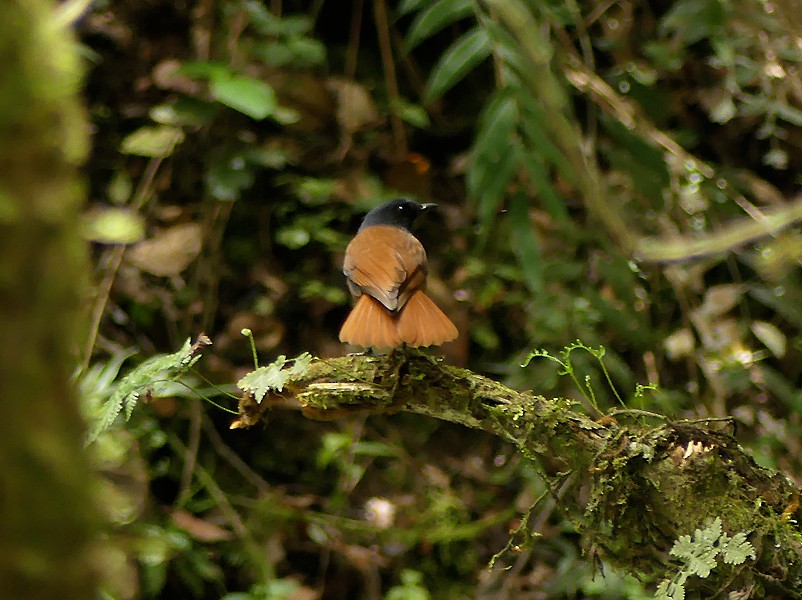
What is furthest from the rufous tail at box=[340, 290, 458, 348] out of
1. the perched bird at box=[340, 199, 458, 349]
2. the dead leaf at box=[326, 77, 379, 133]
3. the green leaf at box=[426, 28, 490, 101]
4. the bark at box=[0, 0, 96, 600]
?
the dead leaf at box=[326, 77, 379, 133]

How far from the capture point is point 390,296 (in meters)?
1.91

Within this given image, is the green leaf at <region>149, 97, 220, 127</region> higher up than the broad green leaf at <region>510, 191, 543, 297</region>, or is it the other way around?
the broad green leaf at <region>510, 191, 543, 297</region>

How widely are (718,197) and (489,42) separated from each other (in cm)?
100

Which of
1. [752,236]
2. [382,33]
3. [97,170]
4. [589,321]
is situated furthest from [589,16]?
[752,236]

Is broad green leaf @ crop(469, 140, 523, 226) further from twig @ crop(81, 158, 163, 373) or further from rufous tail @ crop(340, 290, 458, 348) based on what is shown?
twig @ crop(81, 158, 163, 373)

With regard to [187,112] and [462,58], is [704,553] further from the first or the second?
[187,112]

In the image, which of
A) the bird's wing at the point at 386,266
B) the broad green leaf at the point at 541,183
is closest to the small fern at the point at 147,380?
the bird's wing at the point at 386,266

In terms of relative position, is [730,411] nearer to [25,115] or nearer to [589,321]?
[589,321]

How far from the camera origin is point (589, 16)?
3.68 meters

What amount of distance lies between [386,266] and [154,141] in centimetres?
182

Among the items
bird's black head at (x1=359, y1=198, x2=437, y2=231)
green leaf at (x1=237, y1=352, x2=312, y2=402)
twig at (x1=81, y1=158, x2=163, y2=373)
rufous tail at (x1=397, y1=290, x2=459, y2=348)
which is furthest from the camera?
twig at (x1=81, y1=158, x2=163, y2=373)

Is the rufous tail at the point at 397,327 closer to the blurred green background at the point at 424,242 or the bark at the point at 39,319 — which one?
the blurred green background at the point at 424,242

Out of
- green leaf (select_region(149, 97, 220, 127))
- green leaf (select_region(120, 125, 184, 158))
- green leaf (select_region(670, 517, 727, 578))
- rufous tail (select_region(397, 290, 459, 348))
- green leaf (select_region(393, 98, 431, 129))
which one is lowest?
green leaf (select_region(120, 125, 184, 158))

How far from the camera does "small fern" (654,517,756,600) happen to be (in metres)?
1.49
